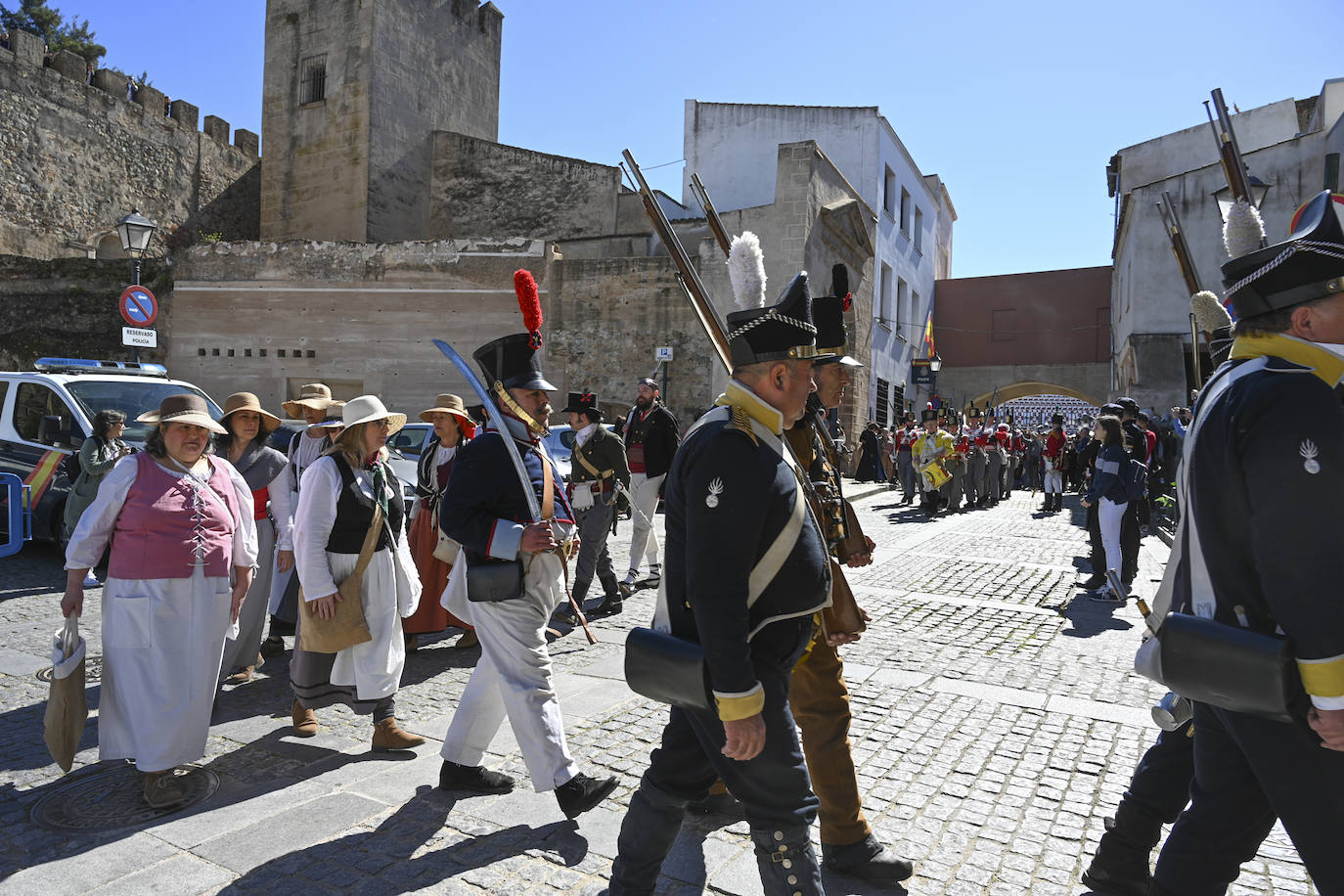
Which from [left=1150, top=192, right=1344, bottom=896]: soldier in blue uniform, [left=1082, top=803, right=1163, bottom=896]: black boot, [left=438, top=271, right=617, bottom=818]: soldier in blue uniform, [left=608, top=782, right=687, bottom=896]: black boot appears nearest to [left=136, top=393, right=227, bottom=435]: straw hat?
[left=438, top=271, right=617, bottom=818]: soldier in blue uniform

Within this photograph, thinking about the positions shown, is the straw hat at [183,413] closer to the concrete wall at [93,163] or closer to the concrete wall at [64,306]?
the concrete wall at [64,306]

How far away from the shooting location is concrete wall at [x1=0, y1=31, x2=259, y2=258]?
85.9ft

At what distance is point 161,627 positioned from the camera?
370 centimetres

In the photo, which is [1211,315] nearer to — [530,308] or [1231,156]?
[1231,156]

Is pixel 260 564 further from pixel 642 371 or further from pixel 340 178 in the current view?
pixel 340 178

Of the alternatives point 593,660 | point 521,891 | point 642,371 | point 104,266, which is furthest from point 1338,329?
point 104,266

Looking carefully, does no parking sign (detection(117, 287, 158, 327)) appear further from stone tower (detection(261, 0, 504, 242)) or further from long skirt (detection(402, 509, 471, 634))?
stone tower (detection(261, 0, 504, 242))

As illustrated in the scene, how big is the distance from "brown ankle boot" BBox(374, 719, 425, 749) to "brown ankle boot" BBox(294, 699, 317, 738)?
1.45 feet

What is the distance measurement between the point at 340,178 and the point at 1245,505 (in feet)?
91.4

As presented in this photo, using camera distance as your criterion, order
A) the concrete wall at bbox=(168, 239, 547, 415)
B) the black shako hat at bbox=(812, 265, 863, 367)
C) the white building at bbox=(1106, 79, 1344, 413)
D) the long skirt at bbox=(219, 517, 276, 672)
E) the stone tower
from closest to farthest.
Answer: the black shako hat at bbox=(812, 265, 863, 367)
the long skirt at bbox=(219, 517, 276, 672)
the white building at bbox=(1106, 79, 1344, 413)
the concrete wall at bbox=(168, 239, 547, 415)
the stone tower

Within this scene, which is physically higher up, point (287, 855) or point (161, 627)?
point (161, 627)

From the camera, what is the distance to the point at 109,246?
3009cm

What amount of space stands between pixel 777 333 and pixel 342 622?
275cm

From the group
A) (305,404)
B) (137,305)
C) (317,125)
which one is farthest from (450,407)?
(317,125)
